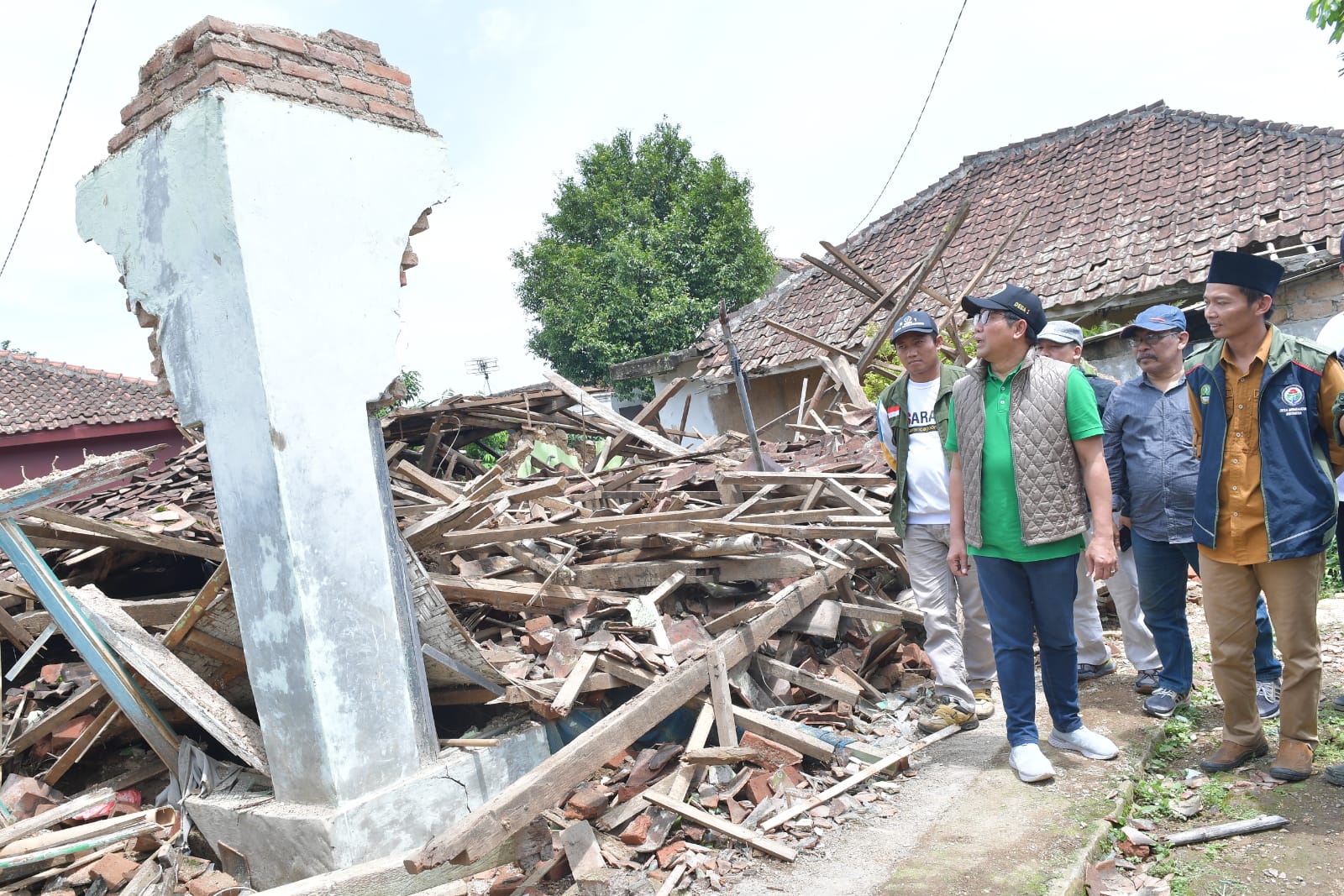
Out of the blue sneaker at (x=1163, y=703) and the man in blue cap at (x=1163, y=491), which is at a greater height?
the man in blue cap at (x=1163, y=491)

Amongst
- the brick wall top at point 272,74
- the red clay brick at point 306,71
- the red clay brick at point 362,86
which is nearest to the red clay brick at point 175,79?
the brick wall top at point 272,74

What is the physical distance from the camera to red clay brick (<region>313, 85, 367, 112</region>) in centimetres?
360

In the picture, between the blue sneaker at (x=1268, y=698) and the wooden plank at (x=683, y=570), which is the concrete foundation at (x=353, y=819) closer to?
the wooden plank at (x=683, y=570)

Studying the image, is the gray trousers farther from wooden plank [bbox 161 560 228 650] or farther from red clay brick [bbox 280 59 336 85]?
red clay brick [bbox 280 59 336 85]

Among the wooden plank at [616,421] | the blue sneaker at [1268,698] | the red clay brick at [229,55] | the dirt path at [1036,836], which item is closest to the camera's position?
the dirt path at [1036,836]

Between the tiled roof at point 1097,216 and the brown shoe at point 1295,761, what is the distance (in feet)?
24.2

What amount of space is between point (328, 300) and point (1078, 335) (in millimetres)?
3767

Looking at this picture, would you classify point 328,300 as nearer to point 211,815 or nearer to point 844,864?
point 211,815

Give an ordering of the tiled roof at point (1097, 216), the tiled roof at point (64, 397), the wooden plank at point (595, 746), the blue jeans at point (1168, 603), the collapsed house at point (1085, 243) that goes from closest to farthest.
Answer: the wooden plank at point (595, 746) < the blue jeans at point (1168, 603) < the collapsed house at point (1085, 243) < the tiled roof at point (1097, 216) < the tiled roof at point (64, 397)

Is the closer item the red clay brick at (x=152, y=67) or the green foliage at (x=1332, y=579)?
the red clay brick at (x=152, y=67)

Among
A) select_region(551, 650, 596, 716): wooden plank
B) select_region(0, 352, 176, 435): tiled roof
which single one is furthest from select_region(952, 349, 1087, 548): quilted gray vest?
select_region(0, 352, 176, 435): tiled roof

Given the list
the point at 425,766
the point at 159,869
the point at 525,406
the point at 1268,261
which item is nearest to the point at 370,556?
the point at 425,766

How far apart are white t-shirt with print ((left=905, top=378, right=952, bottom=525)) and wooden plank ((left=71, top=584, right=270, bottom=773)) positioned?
320 centimetres

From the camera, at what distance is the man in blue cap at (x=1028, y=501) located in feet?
11.4
